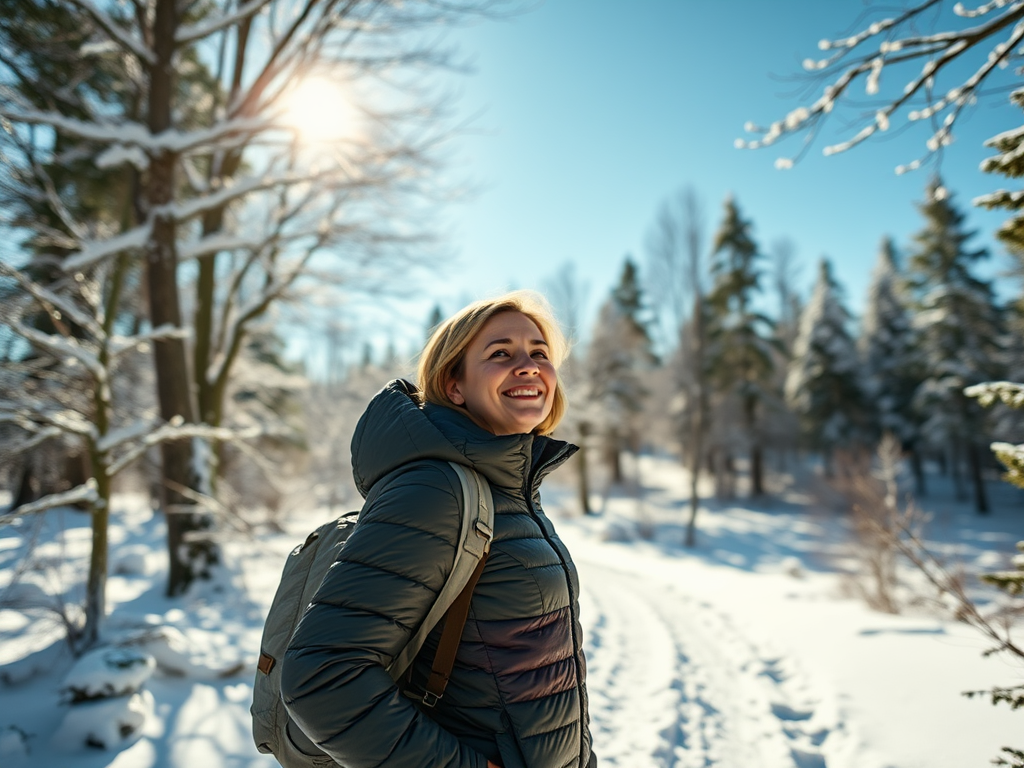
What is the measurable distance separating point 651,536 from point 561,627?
1782 cm

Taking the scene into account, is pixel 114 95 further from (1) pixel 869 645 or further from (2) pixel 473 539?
(1) pixel 869 645

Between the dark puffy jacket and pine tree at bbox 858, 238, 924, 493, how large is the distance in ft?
95.8

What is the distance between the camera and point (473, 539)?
1.32 meters

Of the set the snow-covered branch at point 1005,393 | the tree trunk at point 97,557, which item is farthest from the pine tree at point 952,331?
the tree trunk at point 97,557

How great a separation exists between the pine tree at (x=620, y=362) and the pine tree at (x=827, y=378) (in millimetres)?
7727

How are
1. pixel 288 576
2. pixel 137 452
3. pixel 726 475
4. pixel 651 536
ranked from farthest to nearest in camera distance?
pixel 726 475 < pixel 651 536 < pixel 137 452 < pixel 288 576

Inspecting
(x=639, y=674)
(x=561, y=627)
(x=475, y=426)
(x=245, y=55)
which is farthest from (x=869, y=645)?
(x=245, y=55)

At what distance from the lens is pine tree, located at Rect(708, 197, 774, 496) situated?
25281 mm

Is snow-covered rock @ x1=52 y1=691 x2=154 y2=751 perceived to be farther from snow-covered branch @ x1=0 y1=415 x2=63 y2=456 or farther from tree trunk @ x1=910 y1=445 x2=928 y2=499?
tree trunk @ x1=910 y1=445 x2=928 y2=499

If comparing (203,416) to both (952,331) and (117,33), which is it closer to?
(117,33)

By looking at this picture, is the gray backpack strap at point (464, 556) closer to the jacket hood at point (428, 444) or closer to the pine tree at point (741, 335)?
the jacket hood at point (428, 444)

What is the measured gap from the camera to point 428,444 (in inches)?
55.5

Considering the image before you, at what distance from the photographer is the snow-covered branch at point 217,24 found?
17.8 feet

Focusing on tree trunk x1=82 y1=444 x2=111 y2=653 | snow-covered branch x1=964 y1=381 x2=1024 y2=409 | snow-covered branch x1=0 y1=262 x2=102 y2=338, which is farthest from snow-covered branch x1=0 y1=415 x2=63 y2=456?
snow-covered branch x1=964 y1=381 x2=1024 y2=409
